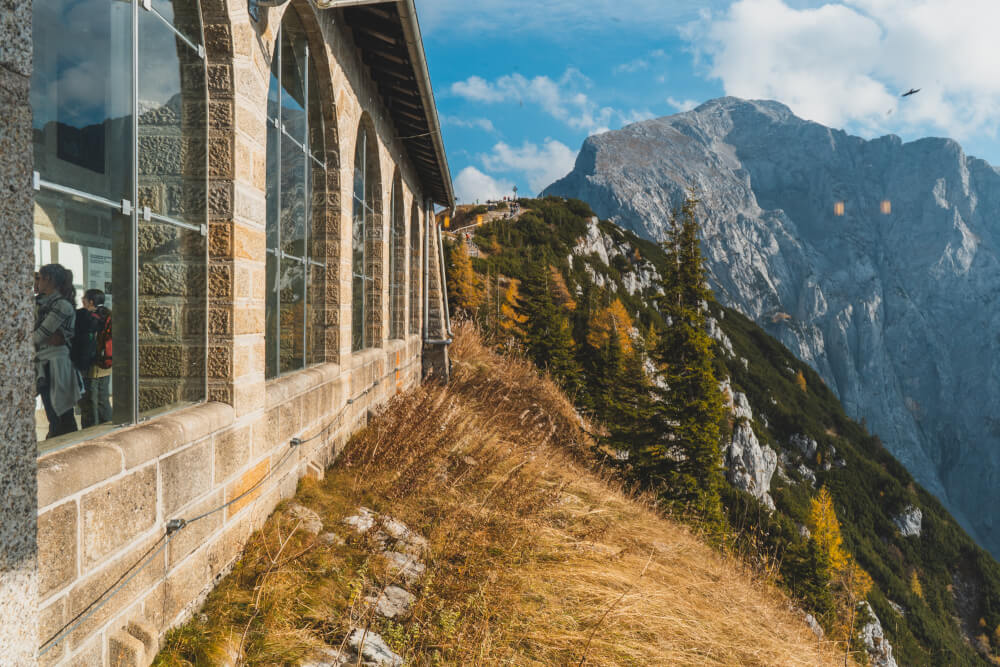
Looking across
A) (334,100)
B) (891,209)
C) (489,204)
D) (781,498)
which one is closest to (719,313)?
(781,498)

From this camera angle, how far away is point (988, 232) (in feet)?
527

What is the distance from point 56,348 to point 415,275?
10490 millimetres

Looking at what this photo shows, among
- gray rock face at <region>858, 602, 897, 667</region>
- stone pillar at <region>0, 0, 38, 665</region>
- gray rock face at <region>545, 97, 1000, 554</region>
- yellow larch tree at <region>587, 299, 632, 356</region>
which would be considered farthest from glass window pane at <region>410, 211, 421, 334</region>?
gray rock face at <region>545, 97, 1000, 554</region>

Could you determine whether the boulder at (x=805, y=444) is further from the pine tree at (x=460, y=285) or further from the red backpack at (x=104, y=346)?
the red backpack at (x=104, y=346)

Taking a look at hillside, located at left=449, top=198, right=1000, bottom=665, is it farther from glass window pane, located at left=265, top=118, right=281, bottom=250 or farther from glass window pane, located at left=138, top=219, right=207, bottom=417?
glass window pane, located at left=138, top=219, right=207, bottom=417

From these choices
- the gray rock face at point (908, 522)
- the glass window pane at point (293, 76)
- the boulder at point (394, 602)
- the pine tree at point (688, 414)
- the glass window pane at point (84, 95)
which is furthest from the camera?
the gray rock face at point (908, 522)

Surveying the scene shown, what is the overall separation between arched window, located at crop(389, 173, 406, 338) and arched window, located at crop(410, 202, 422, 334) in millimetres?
1354

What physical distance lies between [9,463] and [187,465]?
1.87m

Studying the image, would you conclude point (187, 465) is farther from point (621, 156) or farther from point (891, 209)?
point (891, 209)

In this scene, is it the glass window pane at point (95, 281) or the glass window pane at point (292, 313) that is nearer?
the glass window pane at point (95, 281)

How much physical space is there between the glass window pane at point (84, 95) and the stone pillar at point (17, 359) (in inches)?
41.5

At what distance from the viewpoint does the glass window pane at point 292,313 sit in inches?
191

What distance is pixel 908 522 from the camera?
2414 inches

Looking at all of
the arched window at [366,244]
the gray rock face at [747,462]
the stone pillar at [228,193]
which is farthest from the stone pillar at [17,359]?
the gray rock face at [747,462]
